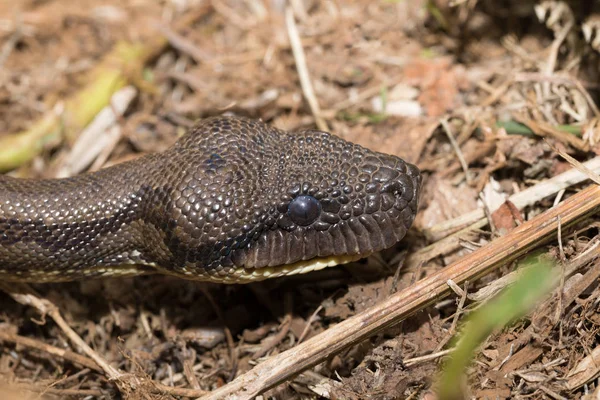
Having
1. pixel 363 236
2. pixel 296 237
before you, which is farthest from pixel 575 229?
pixel 296 237

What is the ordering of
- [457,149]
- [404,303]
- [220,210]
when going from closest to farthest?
[404,303] < [220,210] < [457,149]

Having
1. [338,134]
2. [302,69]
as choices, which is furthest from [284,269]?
[302,69]

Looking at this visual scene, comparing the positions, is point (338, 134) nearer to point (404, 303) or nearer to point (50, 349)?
point (404, 303)

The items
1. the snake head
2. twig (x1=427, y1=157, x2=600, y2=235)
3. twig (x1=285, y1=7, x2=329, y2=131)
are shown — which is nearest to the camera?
the snake head

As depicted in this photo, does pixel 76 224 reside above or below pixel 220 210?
below

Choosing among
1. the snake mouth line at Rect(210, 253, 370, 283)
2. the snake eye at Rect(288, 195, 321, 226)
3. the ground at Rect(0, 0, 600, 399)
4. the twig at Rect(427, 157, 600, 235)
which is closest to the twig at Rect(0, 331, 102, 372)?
the ground at Rect(0, 0, 600, 399)

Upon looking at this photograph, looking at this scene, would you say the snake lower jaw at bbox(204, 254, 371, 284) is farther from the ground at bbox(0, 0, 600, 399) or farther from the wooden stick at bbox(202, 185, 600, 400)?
the wooden stick at bbox(202, 185, 600, 400)

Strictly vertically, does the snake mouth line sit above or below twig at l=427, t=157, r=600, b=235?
below
